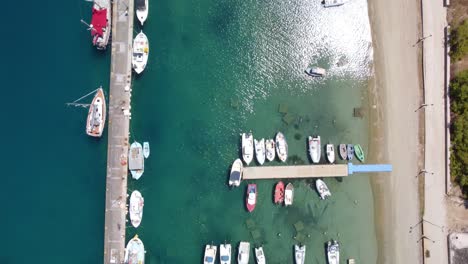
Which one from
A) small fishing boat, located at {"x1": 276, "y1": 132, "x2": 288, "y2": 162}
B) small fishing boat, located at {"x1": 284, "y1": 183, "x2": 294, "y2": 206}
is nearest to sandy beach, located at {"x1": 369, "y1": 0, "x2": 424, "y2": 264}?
small fishing boat, located at {"x1": 284, "y1": 183, "x2": 294, "y2": 206}

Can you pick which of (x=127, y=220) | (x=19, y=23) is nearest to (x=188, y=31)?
(x=19, y=23)

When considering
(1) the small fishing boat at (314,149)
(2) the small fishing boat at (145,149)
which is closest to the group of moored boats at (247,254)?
(1) the small fishing boat at (314,149)

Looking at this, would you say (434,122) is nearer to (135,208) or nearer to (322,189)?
(322,189)

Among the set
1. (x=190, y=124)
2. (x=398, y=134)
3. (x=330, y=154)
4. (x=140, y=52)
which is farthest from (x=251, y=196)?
(x=140, y=52)

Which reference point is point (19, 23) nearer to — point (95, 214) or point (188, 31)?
point (188, 31)

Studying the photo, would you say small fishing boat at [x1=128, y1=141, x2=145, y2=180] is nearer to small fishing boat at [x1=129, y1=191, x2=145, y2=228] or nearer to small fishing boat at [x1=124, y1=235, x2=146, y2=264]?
small fishing boat at [x1=129, y1=191, x2=145, y2=228]
